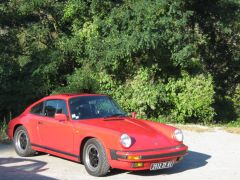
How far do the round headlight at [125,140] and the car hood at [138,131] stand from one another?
8 centimetres

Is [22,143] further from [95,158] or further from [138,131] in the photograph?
[138,131]

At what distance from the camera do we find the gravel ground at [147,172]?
27.1ft

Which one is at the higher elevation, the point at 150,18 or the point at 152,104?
the point at 150,18

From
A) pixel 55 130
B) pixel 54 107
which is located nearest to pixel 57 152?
pixel 55 130

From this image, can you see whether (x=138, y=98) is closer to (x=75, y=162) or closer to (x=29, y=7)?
(x=29, y=7)

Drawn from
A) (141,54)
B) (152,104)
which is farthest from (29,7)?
(152,104)

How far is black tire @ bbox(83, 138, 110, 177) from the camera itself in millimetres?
8016

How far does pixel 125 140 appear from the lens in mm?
7887

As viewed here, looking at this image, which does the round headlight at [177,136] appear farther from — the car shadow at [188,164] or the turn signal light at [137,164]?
the turn signal light at [137,164]

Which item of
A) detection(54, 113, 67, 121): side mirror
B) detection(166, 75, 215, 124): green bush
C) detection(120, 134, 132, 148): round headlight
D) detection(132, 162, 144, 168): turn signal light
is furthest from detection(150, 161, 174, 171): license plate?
detection(166, 75, 215, 124): green bush

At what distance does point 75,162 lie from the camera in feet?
30.7

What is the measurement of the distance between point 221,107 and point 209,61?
2127 millimetres

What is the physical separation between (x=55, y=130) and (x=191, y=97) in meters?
8.18

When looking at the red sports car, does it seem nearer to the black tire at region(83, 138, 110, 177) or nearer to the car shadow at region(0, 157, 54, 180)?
the black tire at region(83, 138, 110, 177)
